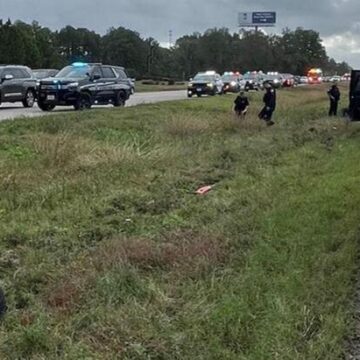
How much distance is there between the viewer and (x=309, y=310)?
5.85 m


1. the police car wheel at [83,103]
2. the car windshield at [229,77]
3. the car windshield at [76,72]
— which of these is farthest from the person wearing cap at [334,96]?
the car windshield at [229,77]

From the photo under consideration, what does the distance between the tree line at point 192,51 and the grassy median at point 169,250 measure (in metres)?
106

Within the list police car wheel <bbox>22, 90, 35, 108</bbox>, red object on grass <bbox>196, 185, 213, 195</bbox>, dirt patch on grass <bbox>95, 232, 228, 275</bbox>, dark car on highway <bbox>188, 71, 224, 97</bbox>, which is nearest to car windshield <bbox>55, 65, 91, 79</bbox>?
police car wheel <bbox>22, 90, 35, 108</bbox>

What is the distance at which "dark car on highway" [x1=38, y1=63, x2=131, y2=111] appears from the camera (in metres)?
24.9

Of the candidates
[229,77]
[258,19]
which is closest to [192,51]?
[258,19]

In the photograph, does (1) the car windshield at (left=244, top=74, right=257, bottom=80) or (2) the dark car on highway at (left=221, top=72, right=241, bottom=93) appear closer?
(2) the dark car on highway at (left=221, top=72, right=241, bottom=93)

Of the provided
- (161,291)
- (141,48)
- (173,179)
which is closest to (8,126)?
(173,179)

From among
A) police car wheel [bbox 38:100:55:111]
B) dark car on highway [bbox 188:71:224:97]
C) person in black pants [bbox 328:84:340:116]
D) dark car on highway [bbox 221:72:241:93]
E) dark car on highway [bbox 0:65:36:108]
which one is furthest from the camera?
dark car on highway [bbox 221:72:241:93]

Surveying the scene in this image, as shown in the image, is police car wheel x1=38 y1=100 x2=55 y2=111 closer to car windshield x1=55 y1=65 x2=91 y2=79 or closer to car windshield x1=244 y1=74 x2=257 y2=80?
car windshield x1=55 y1=65 x2=91 y2=79

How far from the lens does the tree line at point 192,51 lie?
5226 inches

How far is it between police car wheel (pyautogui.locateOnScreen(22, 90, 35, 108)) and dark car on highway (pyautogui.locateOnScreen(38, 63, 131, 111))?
214 cm

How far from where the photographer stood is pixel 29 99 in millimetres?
28203

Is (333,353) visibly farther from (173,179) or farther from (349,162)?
(349,162)

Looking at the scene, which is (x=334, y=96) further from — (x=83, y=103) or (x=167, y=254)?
(x=167, y=254)
